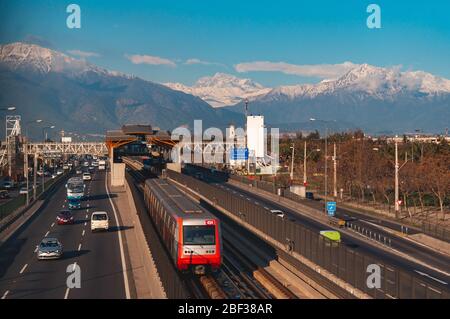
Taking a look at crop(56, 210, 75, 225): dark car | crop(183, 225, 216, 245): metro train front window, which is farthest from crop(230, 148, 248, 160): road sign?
crop(183, 225, 216, 245): metro train front window

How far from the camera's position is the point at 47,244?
124 ft

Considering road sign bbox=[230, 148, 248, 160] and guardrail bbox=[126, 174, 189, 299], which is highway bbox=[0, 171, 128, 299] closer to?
guardrail bbox=[126, 174, 189, 299]

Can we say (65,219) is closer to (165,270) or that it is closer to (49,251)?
(49,251)

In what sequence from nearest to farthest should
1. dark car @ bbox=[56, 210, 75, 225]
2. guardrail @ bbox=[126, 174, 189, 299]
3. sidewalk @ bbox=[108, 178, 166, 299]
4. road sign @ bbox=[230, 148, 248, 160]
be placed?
guardrail @ bbox=[126, 174, 189, 299] → sidewalk @ bbox=[108, 178, 166, 299] → dark car @ bbox=[56, 210, 75, 225] → road sign @ bbox=[230, 148, 248, 160]

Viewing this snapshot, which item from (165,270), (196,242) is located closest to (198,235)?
(196,242)

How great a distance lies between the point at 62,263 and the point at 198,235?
34.3 ft

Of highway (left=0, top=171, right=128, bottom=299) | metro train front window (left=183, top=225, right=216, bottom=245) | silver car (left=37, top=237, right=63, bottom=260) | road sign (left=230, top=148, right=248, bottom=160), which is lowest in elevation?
highway (left=0, top=171, right=128, bottom=299)

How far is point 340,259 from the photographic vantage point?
90.0 ft

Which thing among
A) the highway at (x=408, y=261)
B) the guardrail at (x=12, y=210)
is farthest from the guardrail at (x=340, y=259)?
the guardrail at (x=12, y=210)

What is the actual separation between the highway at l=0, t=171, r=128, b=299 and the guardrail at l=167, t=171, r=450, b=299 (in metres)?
8.35

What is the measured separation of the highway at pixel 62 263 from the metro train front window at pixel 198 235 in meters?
3.31

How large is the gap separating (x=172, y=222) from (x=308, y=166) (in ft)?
289

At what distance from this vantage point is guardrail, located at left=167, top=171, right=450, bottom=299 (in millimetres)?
20812
